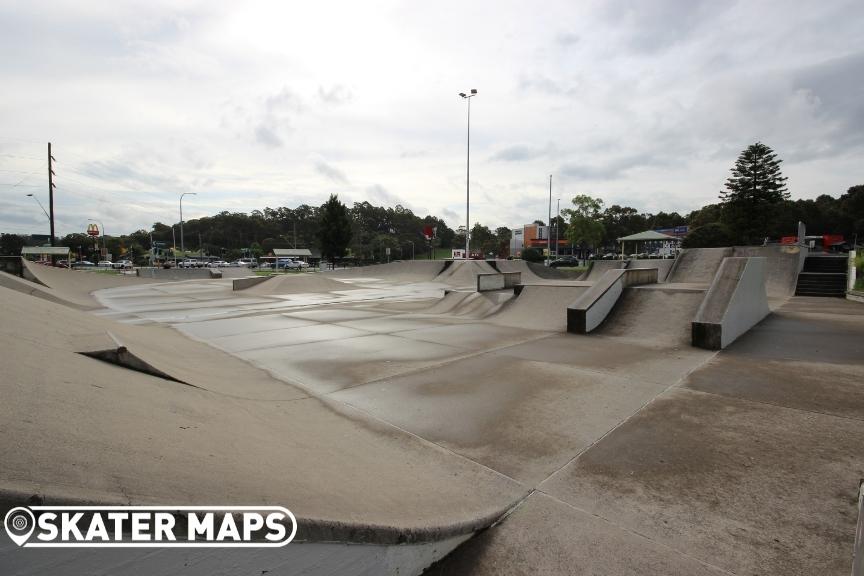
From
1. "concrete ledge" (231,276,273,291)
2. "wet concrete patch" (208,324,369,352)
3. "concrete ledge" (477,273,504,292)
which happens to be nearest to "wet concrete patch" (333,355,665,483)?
"wet concrete patch" (208,324,369,352)

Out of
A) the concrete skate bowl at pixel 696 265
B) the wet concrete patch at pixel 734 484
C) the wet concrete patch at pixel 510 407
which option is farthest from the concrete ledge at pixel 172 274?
the wet concrete patch at pixel 734 484

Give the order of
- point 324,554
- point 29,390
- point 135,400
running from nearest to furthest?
point 324,554, point 29,390, point 135,400

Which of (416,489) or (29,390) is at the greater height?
(29,390)

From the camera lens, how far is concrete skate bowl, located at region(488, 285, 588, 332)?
10164 millimetres

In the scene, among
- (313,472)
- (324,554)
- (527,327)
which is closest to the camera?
(324,554)

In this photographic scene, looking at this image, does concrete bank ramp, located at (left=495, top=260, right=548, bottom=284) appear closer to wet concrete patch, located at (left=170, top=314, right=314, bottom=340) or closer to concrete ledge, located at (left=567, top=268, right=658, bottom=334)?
concrete ledge, located at (left=567, top=268, right=658, bottom=334)

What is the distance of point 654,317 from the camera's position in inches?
349

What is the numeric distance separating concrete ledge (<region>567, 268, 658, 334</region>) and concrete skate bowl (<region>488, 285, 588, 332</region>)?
655mm

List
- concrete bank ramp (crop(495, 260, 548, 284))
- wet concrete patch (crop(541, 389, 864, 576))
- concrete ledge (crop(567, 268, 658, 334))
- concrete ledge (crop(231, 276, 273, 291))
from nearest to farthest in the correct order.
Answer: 1. wet concrete patch (crop(541, 389, 864, 576))
2. concrete ledge (crop(567, 268, 658, 334))
3. concrete ledge (crop(231, 276, 273, 291))
4. concrete bank ramp (crop(495, 260, 548, 284))

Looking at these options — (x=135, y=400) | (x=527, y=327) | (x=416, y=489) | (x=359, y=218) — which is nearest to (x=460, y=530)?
(x=416, y=489)

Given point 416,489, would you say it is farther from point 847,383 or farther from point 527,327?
point 527,327

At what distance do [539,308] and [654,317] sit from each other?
3.01m

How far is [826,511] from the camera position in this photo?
2639mm

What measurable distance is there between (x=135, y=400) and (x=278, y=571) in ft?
7.14
